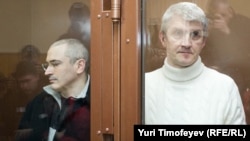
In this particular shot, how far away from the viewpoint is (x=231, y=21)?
160 cm

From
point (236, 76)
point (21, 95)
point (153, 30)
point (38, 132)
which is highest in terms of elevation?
point (153, 30)

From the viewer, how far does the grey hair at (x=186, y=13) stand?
1.62 m

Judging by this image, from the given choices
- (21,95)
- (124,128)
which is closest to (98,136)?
(124,128)

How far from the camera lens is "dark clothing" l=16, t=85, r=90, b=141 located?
5.80ft

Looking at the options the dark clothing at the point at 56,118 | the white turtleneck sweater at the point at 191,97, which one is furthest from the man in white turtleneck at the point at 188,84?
the dark clothing at the point at 56,118

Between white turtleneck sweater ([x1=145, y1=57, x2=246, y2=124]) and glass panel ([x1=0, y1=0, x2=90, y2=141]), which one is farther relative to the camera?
glass panel ([x1=0, y1=0, x2=90, y2=141])

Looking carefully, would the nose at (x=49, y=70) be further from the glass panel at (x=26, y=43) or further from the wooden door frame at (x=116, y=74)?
the wooden door frame at (x=116, y=74)

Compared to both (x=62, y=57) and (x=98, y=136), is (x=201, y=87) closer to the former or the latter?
(x=98, y=136)

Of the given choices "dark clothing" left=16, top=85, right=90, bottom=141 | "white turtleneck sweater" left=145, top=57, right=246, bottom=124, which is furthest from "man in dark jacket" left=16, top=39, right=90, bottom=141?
"white turtleneck sweater" left=145, top=57, right=246, bottom=124

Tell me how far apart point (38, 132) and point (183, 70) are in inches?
28.9

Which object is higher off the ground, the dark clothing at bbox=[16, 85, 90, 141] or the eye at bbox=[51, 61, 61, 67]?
the eye at bbox=[51, 61, 61, 67]

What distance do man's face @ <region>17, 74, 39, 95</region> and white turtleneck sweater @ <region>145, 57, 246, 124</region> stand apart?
545 mm

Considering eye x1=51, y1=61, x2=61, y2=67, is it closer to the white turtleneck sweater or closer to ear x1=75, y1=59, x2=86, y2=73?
ear x1=75, y1=59, x2=86, y2=73

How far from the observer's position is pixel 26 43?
1873 mm
